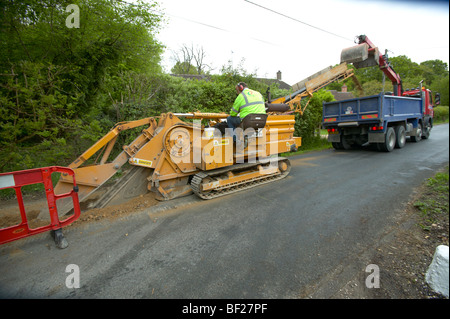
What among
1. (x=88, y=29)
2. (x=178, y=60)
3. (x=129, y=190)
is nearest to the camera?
(x=129, y=190)

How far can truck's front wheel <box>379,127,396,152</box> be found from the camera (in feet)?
30.0

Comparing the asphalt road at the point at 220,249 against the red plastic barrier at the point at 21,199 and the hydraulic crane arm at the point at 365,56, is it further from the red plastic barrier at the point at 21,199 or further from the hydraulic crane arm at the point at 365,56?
the hydraulic crane arm at the point at 365,56

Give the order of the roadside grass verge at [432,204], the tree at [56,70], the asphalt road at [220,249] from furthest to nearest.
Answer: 1. the tree at [56,70]
2. the roadside grass verge at [432,204]
3. the asphalt road at [220,249]

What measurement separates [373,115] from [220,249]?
8.81 m

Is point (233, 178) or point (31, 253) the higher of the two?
point (233, 178)

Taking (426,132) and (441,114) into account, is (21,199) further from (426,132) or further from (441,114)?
(441,114)

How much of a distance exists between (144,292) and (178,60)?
43.1 m

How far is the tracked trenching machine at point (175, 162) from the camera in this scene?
4.07m

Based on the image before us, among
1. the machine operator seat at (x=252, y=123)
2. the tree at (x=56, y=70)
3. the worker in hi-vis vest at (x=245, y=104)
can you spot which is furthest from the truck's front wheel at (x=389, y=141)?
the tree at (x=56, y=70)

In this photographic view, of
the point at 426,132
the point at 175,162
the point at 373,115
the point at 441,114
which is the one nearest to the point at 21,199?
the point at 175,162

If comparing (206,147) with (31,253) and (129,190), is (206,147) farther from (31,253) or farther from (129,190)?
(31,253)
